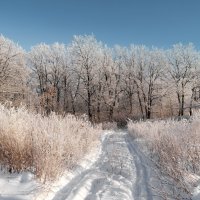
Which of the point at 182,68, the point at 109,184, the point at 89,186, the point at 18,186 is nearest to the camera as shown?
the point at 18,186

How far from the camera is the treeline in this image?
46906 millimetres

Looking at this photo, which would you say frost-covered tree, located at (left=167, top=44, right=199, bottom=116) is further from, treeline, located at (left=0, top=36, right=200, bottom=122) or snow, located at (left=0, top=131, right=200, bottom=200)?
snow, located at (left=0, top=131, right=200, bottom=200)

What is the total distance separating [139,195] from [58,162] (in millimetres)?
1615

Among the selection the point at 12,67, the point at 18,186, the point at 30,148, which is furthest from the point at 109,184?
the point at 12,67

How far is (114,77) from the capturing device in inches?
1973

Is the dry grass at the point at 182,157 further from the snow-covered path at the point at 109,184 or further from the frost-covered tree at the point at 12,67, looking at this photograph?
the frost-covered tree at the point at 12,67

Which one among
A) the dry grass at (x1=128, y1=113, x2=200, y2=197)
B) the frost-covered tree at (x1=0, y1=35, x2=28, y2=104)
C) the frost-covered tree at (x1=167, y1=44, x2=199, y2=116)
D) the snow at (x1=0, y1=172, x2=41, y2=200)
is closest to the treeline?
the frost-covered tree at (x1=167, y1=44, x2=199, y2=116)

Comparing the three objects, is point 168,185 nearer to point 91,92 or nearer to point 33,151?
point 33,151

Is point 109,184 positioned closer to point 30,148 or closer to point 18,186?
point 30,148

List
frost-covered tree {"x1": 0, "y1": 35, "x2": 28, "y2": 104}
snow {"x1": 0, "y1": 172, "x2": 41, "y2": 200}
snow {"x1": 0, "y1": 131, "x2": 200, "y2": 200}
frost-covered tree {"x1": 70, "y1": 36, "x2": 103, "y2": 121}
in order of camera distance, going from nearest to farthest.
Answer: snow {"x1": 0, "y1": 172, "x2": 41, "y2": 200} → snow {"x1": 0, "y1": 131, "x2": 200, "y2": 200} → frost-covered tree {"x1": 0, "y1": 35, "x2": 28, "y2": 104} → frost-covered tree {"x1": 70, "y1": 36, "x2": 103, "y2": 121}

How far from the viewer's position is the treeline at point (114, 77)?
46906mm

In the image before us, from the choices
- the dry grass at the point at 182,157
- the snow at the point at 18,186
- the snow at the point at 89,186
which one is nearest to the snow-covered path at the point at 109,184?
the snow at the point at 89,186

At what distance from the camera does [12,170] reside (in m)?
5.91

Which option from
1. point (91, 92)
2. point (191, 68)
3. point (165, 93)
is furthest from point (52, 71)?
point (191, 68)
